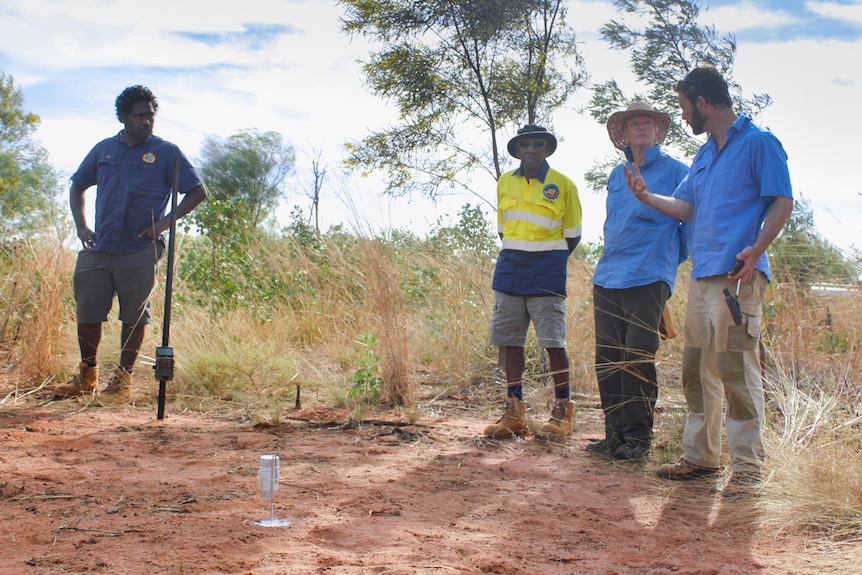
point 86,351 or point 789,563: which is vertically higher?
point 86,351

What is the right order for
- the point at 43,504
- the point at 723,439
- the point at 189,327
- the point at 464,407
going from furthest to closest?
the point at 189,327 < the point at 464,407 < the point at 723,439 < the point at 43,504

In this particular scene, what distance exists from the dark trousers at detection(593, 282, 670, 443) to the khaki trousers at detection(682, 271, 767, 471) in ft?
1.41

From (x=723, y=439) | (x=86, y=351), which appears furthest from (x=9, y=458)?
(x=723, y=439)

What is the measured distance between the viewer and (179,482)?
3.58 meters

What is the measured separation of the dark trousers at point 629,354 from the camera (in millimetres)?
4449

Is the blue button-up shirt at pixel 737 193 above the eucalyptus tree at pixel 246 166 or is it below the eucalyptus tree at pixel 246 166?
below

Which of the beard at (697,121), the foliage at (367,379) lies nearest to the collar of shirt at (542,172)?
the beard at (697,121)

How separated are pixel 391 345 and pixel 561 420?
4.65ft

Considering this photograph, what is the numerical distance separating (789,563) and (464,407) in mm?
3395

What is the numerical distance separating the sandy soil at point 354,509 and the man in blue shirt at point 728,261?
274 millimetres

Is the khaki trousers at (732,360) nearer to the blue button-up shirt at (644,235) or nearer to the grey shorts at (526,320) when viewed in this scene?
the blue button-up shirt at (644,235)

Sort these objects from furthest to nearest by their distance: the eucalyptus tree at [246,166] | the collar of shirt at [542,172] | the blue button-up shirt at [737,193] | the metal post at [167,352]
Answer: the eucalyptus tree at [246,166] < the metal post at [167,352] < the collar of shirt at [542,172] < the blue button-up shirt at [737,193]

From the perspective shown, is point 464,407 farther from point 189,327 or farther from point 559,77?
point 559,77

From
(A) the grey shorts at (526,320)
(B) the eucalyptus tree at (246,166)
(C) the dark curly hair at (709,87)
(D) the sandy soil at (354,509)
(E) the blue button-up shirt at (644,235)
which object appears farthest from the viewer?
(B) the eucalyptus tree at (246,166)
